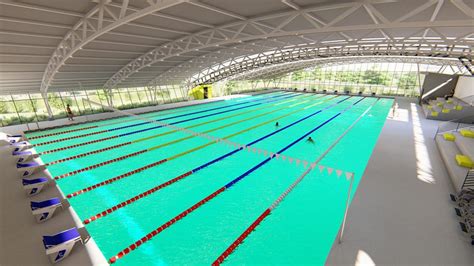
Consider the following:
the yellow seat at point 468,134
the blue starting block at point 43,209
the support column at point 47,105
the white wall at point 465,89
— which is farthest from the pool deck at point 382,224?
the white wall at point 465,89

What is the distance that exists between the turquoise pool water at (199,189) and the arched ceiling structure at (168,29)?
13.4ft

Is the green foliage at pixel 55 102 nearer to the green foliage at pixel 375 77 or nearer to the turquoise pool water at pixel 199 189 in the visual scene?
the turquoise pool water at pixel 199 189

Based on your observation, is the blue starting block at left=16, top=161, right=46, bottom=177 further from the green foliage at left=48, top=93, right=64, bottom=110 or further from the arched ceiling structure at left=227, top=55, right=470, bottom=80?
the arched ceiling structure at left=227, top=55, right=470, bottom=80

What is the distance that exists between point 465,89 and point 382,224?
18187mm

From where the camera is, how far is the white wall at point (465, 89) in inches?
538

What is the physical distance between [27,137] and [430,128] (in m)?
20.2

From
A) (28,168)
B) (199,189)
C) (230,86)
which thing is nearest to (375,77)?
(230,86)

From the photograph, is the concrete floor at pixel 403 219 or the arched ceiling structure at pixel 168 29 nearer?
the concrete floor at pixel 403 219

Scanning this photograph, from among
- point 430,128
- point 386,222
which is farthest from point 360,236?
point 430,128

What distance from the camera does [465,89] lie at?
1498cm

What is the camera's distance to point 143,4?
6.77 meters

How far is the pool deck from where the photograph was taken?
3289 millimetres

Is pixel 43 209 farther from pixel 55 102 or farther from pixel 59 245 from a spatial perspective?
pixel 55 102

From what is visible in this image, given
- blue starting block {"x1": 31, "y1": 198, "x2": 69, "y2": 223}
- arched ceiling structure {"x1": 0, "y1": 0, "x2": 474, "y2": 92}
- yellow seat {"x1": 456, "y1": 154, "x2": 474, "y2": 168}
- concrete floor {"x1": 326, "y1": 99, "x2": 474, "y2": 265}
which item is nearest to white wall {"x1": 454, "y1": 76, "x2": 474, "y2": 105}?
arched ceiling structure {"x1": 0, "y1": 0, "x2": 474, "y2": 92}
